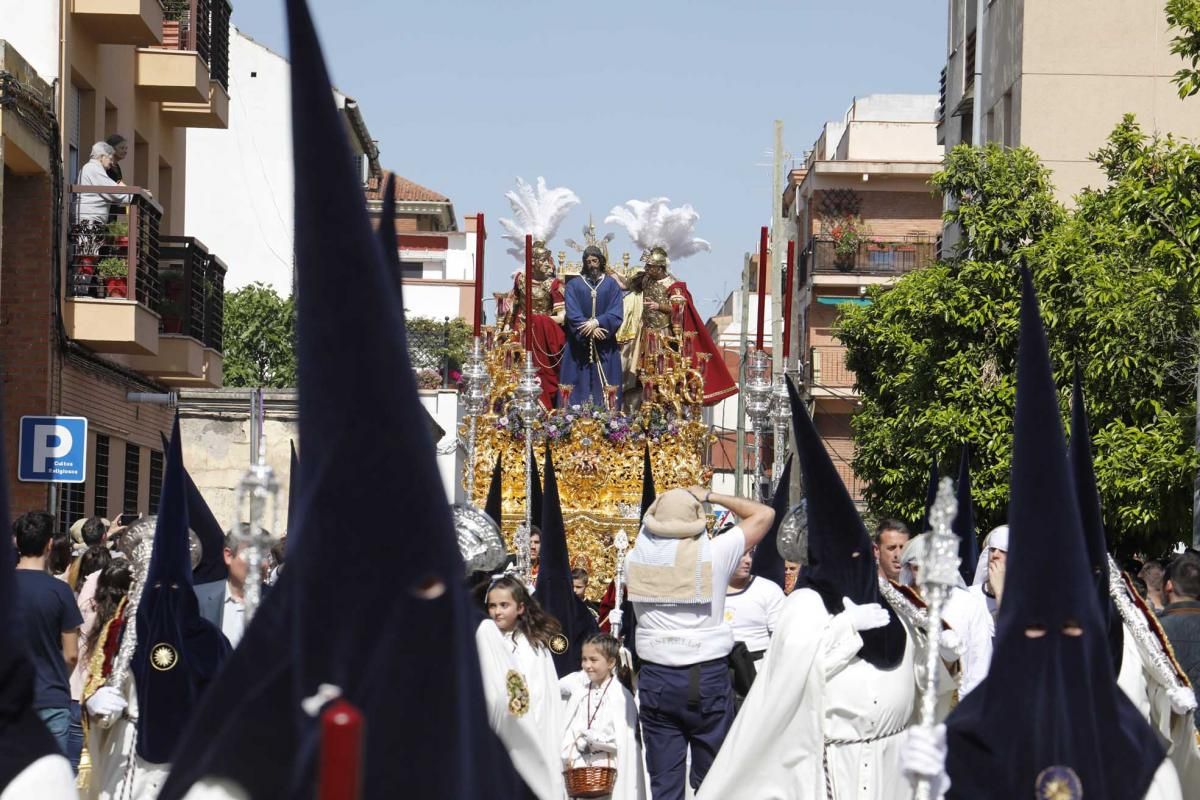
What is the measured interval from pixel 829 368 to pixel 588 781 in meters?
45.7

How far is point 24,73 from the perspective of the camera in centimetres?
1719

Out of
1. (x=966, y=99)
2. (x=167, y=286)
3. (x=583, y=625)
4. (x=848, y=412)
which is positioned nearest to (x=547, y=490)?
(x=583, y=625)

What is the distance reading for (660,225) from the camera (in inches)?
796

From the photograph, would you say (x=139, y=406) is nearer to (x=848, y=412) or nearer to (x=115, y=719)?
(x=115, y=719)

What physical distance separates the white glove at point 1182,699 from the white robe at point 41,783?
441 cm

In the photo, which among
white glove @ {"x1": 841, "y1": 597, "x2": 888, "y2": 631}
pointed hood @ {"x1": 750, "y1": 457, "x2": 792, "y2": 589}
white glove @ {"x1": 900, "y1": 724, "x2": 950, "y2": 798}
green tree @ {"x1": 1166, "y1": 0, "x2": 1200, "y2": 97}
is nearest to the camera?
white glove @ {"x1": 900, "y1": 724, "x2": 950, "y2": 798}

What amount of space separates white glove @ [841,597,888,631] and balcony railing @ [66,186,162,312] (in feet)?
40.3

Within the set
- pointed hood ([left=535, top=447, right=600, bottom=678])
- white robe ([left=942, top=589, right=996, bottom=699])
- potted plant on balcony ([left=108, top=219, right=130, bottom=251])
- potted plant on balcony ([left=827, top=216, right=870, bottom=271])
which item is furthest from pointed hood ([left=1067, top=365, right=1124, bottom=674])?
potted plant on balcony ([left=827, top=216, right=870, bottom=271])

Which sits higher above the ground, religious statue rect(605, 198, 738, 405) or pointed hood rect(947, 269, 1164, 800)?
religious statue rect(605, 198, 738, 405)

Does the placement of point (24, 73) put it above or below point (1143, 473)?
above

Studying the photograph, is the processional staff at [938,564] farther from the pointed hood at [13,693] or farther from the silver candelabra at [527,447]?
the silver candelabra at [527,447]

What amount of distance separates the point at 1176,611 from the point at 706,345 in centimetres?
1213

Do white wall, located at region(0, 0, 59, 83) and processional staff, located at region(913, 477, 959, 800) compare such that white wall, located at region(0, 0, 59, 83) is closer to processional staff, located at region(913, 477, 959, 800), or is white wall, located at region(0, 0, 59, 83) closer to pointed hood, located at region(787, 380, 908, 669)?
pointed hood, located at region(787, 380, 908, 669)

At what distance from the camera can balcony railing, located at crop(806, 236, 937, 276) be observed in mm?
52844
